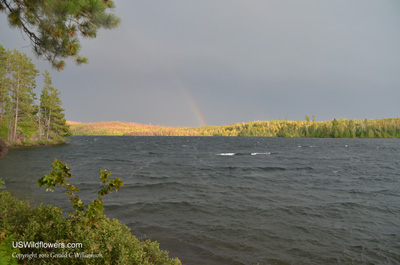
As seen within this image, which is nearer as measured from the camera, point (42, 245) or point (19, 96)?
point (42, 245)

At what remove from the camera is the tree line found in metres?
55.6

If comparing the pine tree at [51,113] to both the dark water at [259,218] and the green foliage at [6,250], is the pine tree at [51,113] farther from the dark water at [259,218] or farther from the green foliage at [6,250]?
the green foliage at [6,250]

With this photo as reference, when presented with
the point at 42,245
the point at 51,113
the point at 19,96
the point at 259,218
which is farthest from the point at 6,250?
the point at 51,113

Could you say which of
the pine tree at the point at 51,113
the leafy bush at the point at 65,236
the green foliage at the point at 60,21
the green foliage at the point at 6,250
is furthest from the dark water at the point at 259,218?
the pine tree at the point at 51,113

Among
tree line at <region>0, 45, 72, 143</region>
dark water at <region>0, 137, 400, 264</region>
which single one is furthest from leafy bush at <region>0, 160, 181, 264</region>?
tree line at <region>0, 45, 72, 143</region>

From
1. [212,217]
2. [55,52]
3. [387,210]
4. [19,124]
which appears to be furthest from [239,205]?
[19,124]

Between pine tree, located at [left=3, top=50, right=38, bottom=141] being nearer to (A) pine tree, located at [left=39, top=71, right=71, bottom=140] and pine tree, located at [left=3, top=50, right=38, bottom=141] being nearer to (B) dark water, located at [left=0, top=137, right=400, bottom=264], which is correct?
(A) pine tree, located at [left=39, top=71, right=71, bottom=140]

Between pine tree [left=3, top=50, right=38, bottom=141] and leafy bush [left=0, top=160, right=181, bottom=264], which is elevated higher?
pine tree [left=3, top=50, right=38, bottom=141]

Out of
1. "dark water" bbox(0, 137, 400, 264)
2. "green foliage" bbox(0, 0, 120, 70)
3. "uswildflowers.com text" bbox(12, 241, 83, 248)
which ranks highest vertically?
"green foliage" bbox(0, 0, 120, 70)

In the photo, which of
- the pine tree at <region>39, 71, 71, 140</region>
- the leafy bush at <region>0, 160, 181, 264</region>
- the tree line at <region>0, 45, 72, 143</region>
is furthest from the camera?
the pine tree at <region>39, 71, 71, 140</region>

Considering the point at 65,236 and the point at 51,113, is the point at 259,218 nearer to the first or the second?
the point at 65,236

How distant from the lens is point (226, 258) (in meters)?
8.83

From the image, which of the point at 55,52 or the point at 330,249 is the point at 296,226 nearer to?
the point at 330,249

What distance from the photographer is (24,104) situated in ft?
203
